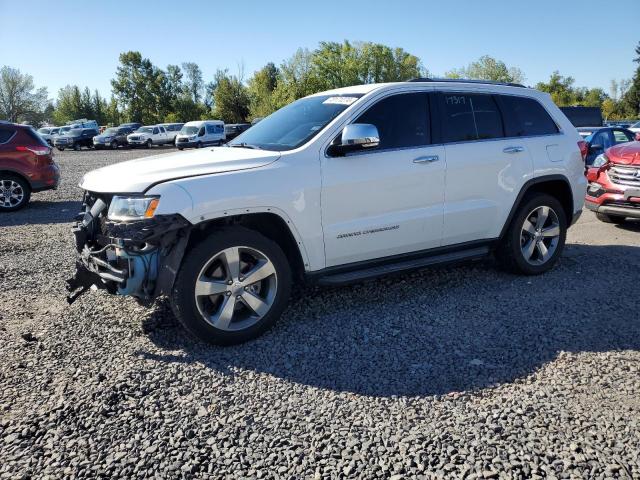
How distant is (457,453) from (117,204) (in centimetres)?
265

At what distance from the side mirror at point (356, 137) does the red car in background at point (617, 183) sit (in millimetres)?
5205

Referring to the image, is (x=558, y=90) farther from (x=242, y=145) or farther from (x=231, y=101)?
(x=242, y=145)

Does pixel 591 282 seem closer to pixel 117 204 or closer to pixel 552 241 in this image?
pixel 552 241

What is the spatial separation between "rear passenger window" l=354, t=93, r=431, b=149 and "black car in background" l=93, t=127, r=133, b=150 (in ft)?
126

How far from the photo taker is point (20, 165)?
32.6 ft

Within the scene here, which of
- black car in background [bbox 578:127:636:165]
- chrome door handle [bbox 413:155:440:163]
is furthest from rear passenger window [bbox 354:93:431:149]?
black car in background [bbox 578:127:636:165]

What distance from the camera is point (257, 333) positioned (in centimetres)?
379

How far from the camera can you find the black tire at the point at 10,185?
390 inches

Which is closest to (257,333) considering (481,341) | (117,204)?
(117,204)

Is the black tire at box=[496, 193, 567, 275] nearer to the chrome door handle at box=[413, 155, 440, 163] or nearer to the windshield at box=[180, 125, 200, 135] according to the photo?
the chrome door handle at box=[413, 155, 440, 163]

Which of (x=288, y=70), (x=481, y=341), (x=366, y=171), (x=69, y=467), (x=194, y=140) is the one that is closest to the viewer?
(x=69, y=467)

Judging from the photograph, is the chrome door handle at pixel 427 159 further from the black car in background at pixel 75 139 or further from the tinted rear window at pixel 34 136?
the black car in background at pixel 75 139

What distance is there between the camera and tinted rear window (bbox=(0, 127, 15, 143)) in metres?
9.82

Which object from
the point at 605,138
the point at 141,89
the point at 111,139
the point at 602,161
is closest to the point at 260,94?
the point at 141,89
